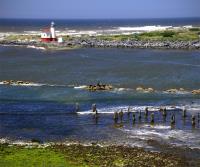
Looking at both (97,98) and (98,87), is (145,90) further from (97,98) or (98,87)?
(97,98)

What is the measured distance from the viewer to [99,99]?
55469 millimetres

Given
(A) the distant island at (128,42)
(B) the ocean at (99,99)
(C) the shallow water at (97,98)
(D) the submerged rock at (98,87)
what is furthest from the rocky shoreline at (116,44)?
(D) the submerged rock at (98,87)

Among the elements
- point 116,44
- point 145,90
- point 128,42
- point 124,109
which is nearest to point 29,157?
point 124,109

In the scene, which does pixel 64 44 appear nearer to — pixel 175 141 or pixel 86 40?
pixel 86 40

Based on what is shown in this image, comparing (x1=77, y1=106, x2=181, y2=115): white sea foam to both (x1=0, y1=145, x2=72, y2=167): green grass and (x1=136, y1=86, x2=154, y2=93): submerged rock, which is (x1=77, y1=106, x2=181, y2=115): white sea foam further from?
(x1=0, y1=145, x2=72, y2=167): green grass

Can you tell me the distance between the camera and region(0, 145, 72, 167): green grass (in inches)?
1238

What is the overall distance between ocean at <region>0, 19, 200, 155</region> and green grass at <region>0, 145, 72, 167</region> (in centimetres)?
411

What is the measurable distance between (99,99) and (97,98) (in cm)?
59

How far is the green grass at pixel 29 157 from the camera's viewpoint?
31.4 m

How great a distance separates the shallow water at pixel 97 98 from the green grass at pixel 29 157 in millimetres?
4439

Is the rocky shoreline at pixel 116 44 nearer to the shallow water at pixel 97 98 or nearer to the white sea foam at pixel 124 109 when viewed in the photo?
the shallow water at pixel 97 98

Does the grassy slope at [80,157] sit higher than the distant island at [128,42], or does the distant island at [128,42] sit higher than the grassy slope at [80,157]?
the grassy slope at [80,157]

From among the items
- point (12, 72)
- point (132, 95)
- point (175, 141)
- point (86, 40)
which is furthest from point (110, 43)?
point (175, 141)

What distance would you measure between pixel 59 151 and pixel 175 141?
31.9 feet
